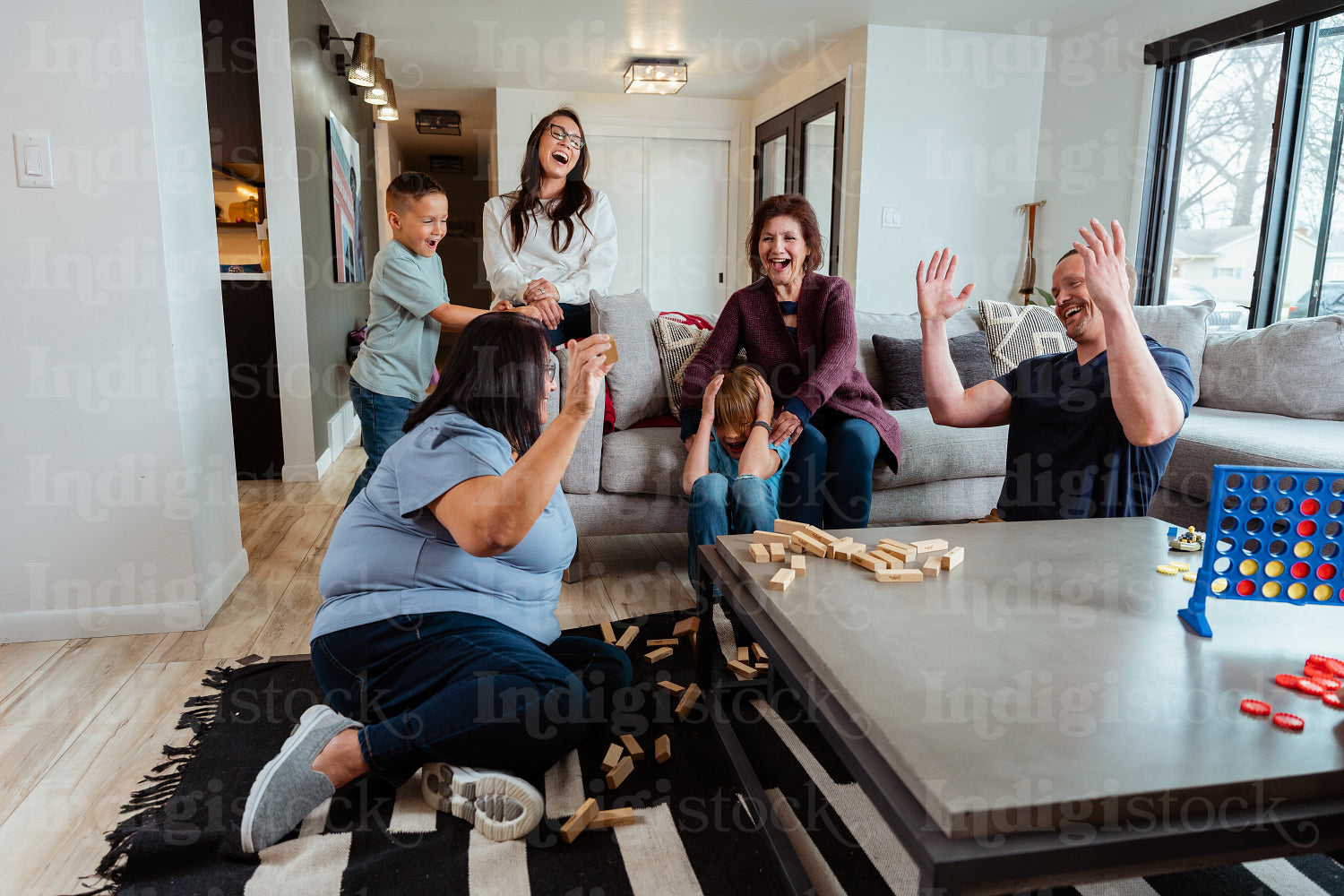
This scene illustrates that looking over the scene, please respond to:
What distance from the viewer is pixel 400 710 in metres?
1.42

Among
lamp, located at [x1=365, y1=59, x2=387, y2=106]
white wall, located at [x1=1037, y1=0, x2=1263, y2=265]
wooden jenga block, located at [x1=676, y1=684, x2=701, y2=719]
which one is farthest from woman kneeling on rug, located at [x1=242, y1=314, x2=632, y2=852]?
white wall, located at [x1=1037, y1=0, x2=1263, y2=265]

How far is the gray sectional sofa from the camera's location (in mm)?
2557

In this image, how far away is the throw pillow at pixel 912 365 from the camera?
305 cm

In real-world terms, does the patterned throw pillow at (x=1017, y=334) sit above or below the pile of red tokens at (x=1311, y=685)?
above

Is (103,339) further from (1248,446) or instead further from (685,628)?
(1248,446)

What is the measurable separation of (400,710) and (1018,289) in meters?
4.92

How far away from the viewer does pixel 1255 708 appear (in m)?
0.88

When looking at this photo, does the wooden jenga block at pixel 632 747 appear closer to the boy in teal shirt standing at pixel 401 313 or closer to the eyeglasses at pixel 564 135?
the boy in teal shirt standing at pixel 401 313

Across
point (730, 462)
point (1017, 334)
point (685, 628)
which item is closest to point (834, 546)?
point (685, 628)

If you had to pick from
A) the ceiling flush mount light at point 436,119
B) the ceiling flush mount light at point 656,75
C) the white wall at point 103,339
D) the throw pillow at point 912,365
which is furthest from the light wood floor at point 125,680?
the ceiling flush mount light at point 436,119

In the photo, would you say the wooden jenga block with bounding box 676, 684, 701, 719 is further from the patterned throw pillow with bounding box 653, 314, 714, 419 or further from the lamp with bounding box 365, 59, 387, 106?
the lamp with bounding box 365, 59, 387, 106

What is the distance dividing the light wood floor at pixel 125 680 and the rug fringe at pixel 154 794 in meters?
0.02

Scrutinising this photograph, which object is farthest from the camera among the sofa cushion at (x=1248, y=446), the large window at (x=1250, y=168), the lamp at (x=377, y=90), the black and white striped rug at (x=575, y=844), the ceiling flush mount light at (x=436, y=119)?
the ceiling flush mount light at (x=436, y=119)

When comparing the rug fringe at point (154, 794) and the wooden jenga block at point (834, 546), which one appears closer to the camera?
the rug fringe at point (154, 794)
